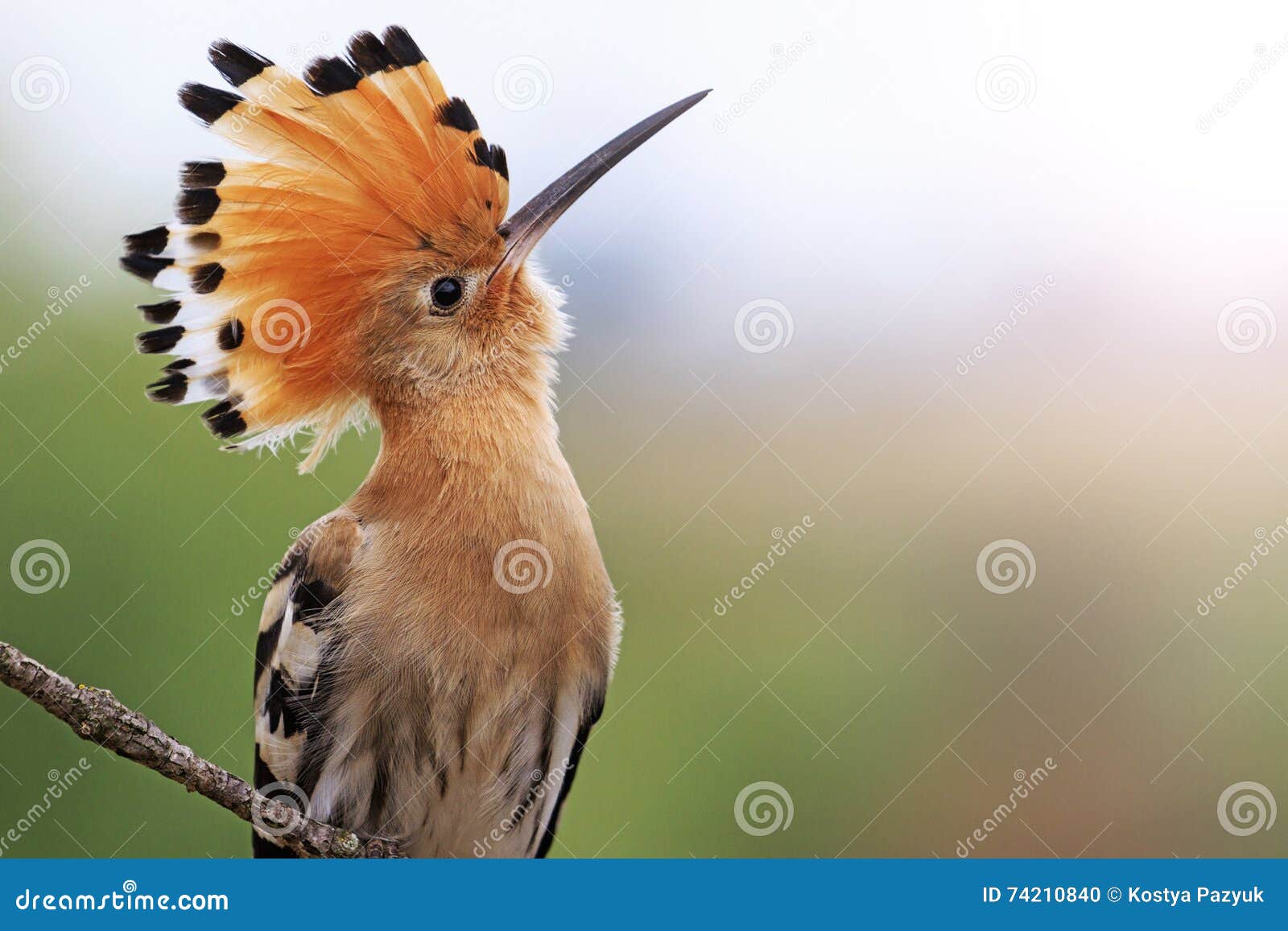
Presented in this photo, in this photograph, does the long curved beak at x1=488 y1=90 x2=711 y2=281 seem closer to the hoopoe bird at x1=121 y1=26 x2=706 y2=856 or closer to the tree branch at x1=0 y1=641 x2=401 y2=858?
the hoopoe bird at x1=121 y1=26 x2=706 y2=856

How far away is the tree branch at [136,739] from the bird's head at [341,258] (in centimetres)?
60

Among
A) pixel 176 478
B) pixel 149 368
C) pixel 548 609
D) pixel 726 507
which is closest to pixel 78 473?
pixel 176 478

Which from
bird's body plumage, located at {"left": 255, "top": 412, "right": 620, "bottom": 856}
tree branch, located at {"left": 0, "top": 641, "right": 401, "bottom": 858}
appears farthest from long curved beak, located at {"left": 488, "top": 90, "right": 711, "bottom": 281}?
tree branch, located at {"left": 0, "top": 641, "right": 401, "bottom": 858}

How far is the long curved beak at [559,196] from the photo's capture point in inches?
74.4

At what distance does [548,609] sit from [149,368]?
887 millimetres

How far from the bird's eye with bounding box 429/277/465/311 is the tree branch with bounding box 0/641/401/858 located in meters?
0.82

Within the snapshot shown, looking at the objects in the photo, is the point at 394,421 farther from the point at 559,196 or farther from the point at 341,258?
the point at 559,196

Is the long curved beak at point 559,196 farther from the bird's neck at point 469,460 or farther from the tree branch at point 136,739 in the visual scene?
the tree branch at point 136,739

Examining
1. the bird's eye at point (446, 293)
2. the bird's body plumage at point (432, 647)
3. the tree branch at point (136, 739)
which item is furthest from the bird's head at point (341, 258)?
the tree branch at point (136, 739)

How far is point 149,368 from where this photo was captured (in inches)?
77.0

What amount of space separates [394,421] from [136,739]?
69 cm

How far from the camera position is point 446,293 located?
6.10 ft

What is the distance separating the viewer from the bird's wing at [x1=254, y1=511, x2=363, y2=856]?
1.78 metres

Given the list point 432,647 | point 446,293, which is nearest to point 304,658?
point 432,647
